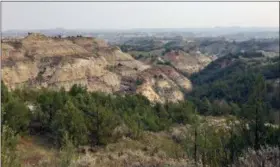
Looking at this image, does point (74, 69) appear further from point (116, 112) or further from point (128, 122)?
point (128, 122)

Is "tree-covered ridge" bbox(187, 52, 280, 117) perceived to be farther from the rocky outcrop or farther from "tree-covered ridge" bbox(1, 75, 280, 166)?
"tree-covered ridge" bbox(1, 75, 280, 166)

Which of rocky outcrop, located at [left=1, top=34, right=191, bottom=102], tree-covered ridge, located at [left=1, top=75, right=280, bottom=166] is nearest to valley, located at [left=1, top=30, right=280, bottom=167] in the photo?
tree-covered ridge, located at [left=1, top=75, right=280, bottom=166]

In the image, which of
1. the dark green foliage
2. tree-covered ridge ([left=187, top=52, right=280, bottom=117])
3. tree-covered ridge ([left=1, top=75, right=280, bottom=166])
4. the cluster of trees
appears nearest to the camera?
tree-covered ridge ([left=1, top=75, right=280, bottom=166])

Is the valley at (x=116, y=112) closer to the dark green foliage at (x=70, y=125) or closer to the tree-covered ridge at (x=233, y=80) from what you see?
the dark green foliage at (x=70, y=125)

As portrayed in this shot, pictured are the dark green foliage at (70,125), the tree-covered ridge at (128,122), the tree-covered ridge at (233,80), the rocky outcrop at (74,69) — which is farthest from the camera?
the rocky outcrop at (74,69)

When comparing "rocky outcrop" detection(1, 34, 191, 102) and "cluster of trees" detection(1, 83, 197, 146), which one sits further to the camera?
"rocky outcrop" detection(1, 34, 191, 102)

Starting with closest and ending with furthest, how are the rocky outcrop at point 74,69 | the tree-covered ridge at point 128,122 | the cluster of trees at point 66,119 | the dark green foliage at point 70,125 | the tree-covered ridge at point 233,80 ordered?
the tree-covered ridge at point 128,122 → the dark green foliage at point 70,125 → the cluster of trees at point 66,119 → the tree-covered ridge at point 233,80 → the rocky outcrop at point 74,69

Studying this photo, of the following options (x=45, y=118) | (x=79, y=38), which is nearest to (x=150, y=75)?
(x=79, y=38)

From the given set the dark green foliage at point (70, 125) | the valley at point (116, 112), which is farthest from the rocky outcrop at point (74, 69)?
the dark green foliage at point (70, 125)

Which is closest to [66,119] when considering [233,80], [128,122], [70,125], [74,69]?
[70,125]

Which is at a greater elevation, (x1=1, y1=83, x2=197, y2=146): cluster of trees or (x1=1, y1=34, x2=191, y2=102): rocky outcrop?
(x1=1, y1=83, x2=197, y2=146): cluster of trees

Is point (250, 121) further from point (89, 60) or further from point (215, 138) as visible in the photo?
point (89, 60)

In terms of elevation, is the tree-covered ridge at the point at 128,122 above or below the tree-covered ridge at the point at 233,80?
above

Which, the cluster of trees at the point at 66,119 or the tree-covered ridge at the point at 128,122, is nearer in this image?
the tree-covered ridge at the point at 128,122
